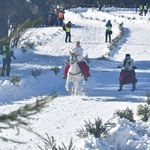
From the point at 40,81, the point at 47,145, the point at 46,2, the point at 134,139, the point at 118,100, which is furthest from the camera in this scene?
the point at 46,2

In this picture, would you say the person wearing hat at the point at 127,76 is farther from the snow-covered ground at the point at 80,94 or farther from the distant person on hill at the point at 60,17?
the distant person on hill at the point at 60,17

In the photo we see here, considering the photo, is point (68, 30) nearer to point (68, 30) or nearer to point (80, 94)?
point (68, 30)

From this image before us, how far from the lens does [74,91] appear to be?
59.0ft

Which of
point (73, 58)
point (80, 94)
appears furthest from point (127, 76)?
point (73, 58)

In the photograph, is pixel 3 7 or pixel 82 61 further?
pixel 3 7

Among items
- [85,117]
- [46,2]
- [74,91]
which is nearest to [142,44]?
[46,2]

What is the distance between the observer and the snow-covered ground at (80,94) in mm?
11227

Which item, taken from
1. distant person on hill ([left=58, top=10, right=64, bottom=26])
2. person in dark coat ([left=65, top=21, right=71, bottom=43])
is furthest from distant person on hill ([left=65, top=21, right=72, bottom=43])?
distant person on hill ([left=58, top=10, right=64, bottom=26])

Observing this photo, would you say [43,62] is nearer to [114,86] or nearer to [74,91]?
[114,86]

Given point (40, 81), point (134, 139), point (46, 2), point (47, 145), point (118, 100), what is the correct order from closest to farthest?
point (47, 145) < point (134, 139) < point (118, 100) < point (40, 81) < point (46, 2)

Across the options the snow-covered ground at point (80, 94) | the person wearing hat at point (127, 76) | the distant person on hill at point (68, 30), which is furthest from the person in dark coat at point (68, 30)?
the person wearing hat at point (127, 76)

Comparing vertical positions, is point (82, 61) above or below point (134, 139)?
above

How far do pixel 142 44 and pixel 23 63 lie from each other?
11457mm

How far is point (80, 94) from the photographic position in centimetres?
1841
